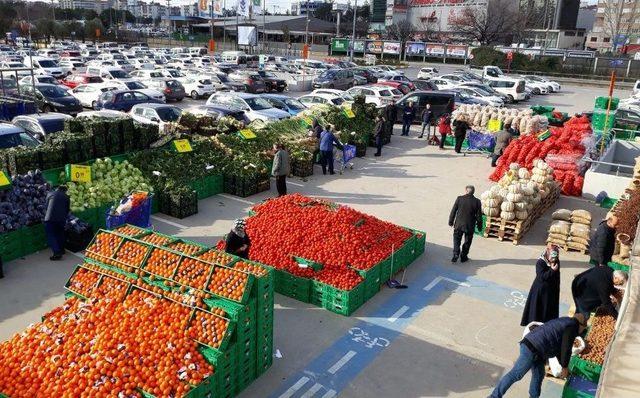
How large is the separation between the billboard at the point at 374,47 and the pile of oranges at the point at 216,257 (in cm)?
6974

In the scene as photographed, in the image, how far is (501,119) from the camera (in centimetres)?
2461

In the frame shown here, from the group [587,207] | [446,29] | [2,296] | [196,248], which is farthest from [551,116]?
[446,29]

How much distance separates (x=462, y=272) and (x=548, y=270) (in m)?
3.20

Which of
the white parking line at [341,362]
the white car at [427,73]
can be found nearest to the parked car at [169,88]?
the white car at [427,73]

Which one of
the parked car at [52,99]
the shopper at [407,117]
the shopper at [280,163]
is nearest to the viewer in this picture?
the shopper at [280,163]

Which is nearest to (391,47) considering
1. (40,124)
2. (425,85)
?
(425,85)

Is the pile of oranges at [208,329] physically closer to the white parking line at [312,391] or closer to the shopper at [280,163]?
the white parking line at [312,391]

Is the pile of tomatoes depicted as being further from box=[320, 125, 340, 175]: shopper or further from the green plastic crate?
box=[320, 125, 340, 175]: shopper

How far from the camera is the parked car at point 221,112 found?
2225cm

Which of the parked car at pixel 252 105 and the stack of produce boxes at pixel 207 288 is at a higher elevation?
the parked car at pixel 252 105

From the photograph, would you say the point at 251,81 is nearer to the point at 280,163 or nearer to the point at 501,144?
the point at 501,144

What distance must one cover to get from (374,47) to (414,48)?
5700mm

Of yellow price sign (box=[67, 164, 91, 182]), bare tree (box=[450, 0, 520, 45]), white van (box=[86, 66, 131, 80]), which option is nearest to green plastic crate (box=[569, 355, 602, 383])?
yellow price sign (box=[67, 164, 91, 182])

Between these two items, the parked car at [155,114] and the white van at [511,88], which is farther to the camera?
Result: the white van at [511,88]
